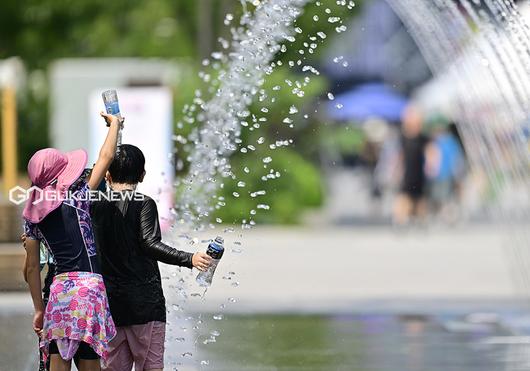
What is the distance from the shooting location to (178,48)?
32906mm

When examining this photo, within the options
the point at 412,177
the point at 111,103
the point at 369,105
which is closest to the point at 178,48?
the point at 369,105

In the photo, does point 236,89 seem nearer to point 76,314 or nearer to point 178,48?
point 76,314

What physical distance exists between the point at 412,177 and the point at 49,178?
13.8m

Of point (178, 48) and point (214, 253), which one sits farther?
point (178, 48)

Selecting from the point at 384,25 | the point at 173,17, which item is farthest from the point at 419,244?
the point at 384,25

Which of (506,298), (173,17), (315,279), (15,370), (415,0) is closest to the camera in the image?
(15,370)

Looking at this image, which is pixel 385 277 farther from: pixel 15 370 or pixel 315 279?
pixel 15 370

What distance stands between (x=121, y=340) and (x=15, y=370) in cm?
190

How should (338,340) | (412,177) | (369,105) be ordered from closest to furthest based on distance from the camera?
(338,340) < (412,177) < (369,105)

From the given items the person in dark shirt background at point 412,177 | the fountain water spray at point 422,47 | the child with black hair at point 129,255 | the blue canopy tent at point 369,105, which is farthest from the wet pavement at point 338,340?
the blue canopy tent at point 369,105

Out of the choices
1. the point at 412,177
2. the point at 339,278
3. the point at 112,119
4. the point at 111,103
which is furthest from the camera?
the point at 412,177

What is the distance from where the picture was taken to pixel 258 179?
18906 mm

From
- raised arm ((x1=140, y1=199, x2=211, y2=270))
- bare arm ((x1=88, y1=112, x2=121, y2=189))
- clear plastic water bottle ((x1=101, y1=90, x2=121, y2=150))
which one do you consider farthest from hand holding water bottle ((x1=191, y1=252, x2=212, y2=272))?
clear plastic water bottle ((x1=101, y1=90, x2=121, y2=150))

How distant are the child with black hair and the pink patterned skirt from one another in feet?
0.61
